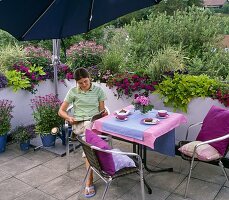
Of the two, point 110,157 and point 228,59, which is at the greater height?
point 228,59

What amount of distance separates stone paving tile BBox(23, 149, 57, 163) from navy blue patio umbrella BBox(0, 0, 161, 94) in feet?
6.18

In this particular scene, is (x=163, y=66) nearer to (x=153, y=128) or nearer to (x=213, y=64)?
(x=213, y=64)

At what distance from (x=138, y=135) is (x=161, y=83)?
4.14 feet

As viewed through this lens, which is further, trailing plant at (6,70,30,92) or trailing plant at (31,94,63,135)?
trailing plant at (6,70,30,92)

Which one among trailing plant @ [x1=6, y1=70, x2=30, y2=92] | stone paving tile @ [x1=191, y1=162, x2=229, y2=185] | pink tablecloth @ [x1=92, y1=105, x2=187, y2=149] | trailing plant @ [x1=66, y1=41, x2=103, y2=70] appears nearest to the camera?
pink tablecloth @ [x1=92, y1=105, x2=187, y2=149]

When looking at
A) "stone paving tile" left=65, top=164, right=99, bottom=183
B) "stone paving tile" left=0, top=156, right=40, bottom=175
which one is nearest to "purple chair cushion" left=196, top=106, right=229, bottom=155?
"stone paving tile" left=65, top=164, right=99, bottom=183

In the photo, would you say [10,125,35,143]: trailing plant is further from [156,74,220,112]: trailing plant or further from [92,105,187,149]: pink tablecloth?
[156,74,220,112]: trailing plant

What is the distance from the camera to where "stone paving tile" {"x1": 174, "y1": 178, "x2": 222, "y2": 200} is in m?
3.17

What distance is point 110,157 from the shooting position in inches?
107

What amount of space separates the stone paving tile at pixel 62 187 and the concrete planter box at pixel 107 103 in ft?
4.89

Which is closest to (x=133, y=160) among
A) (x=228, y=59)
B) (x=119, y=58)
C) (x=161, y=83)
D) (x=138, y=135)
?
(x=138, y=135)

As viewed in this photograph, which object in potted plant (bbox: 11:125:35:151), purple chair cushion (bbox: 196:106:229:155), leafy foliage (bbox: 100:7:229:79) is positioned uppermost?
leafy foliage (bbox: 100:7:229:79)

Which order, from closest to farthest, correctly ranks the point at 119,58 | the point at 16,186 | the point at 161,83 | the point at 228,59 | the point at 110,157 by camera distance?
the point at 110,157
the point at 16,186
the point at 161,83
the point at 119,58
the point at 228,59

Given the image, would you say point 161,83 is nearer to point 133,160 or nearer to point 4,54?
point 133,160
